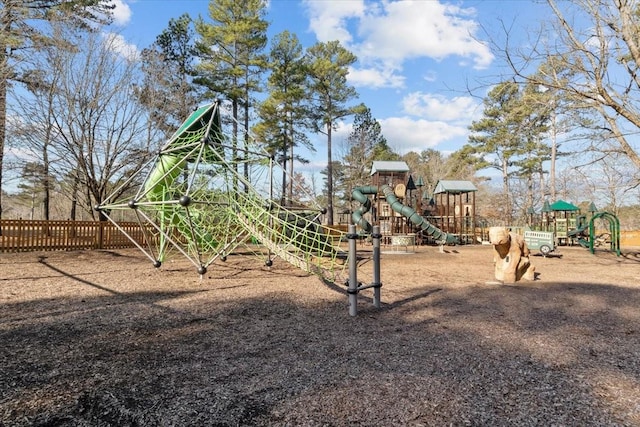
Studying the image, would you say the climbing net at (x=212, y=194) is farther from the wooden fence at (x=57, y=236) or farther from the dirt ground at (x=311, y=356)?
the wooden fence at (x=57, y=236)

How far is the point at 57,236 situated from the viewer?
12.2m

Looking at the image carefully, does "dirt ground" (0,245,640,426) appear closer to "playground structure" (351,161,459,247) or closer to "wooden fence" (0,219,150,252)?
"wooden fence" (0,219,150,252)

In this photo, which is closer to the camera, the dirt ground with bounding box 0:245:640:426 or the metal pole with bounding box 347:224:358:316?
the dirt ground with bounding box 0:245:640:426

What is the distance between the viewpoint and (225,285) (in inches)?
272

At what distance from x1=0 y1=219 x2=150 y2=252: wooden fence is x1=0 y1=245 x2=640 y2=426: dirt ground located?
19.4 feet

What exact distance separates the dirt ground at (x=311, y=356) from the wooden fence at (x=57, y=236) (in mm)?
5919

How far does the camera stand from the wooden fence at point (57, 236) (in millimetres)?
11250

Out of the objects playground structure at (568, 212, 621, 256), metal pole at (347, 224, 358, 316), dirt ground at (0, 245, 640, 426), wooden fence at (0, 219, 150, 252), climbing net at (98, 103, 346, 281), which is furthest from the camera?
playground structure at (568, 212, 621, 256)

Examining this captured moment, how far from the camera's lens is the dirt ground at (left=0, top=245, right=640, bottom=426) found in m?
2.29

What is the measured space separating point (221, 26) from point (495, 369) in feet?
81.3

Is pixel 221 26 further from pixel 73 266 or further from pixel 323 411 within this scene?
pixel 323 411

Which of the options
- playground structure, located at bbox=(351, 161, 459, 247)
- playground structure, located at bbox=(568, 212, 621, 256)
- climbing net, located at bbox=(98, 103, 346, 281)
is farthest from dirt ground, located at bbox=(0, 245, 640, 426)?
playground structure, located at bbox=(351, 161, 459, 247)

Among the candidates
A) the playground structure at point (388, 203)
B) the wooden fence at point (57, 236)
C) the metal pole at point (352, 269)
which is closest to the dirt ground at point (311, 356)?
the metal pole at point (352, 269)

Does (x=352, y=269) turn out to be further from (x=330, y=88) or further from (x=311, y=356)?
(x=330, y=88)
